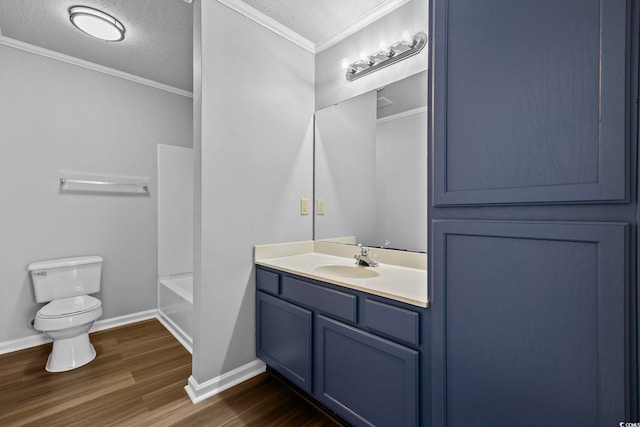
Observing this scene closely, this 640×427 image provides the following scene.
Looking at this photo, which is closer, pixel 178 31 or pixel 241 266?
pixel 241 266

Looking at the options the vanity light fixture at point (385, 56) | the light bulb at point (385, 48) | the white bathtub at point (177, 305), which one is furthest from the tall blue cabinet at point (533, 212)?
the white bathtub at point (177, 305)

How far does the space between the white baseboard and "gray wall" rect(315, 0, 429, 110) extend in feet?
9.22

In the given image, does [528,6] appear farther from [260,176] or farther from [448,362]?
[260,176]

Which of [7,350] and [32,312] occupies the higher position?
[32,312]

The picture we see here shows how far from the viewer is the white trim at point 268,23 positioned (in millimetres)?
1887

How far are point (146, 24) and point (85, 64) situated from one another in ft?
3.50

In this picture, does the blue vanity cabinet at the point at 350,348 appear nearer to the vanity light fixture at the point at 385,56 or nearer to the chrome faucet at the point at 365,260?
the chrome faucet at the point at 365,260

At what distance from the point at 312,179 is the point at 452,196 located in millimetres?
1480

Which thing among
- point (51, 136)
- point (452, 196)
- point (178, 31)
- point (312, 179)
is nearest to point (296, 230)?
point (312, 179)

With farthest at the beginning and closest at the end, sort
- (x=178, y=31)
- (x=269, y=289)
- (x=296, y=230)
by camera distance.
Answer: (x=296, y=230) → (x=178, y=31) → (x=269, y=289)

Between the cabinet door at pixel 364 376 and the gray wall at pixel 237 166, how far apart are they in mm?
706

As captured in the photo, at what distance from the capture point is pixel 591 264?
794mm

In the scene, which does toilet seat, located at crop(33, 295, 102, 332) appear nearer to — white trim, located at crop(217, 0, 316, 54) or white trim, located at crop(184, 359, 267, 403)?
white trim, located at crop(184, 359, 267, 403)

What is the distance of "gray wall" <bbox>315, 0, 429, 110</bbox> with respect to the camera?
1.72m
